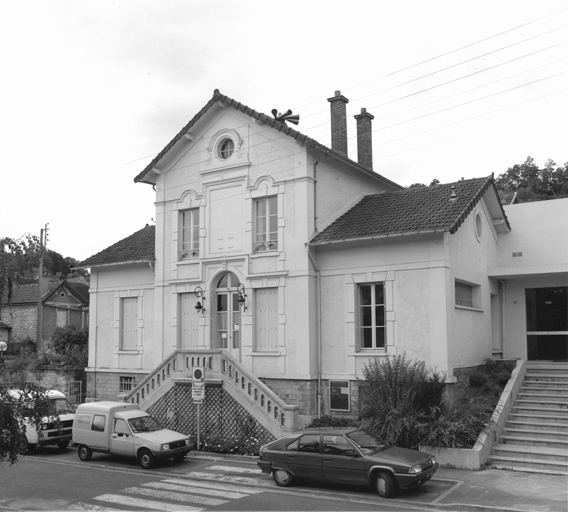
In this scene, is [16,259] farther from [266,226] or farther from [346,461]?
[266,226]

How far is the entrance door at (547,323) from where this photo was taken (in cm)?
2250

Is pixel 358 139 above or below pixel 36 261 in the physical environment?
above

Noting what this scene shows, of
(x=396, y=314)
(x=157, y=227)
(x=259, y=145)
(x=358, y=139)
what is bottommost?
(x=396, y=314)

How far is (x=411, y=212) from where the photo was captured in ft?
66.1

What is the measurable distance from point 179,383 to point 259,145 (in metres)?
8.43

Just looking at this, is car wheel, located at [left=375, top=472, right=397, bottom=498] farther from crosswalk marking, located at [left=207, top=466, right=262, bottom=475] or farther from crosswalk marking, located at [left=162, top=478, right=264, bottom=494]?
crosswalk marking, located at [left=207, top=466, right=262, bottom=475]

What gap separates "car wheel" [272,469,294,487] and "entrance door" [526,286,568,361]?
1212cm

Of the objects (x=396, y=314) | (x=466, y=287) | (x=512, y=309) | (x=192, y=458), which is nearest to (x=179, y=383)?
(x=192, y=458)

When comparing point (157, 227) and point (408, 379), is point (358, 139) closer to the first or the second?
point (157, 227)

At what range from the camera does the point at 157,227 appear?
24375mm

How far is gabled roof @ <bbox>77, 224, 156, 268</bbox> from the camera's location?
25.0 meters

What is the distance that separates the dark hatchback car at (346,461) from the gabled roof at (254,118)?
983cm

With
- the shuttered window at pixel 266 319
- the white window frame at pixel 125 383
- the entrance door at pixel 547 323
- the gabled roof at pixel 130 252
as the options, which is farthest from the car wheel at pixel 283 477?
the entrance door at pixel 547 323

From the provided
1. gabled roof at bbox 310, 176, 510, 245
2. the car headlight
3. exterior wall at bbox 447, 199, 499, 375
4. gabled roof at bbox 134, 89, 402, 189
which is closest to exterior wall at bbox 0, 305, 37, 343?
gabled roof at bbox 134, 89, 402, 189
